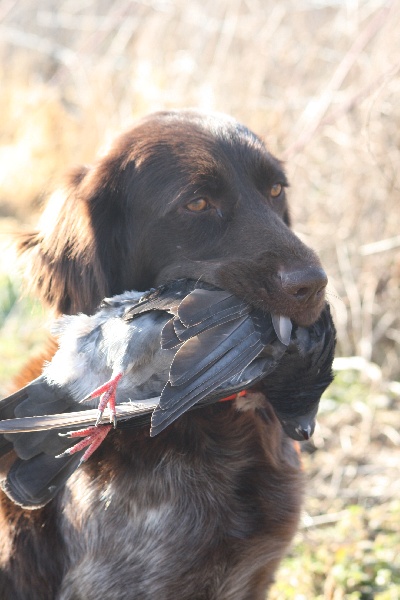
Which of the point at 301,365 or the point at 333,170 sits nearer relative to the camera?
the point at 301,365

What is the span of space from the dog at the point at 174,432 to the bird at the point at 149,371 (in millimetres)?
77

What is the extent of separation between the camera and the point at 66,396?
248cm

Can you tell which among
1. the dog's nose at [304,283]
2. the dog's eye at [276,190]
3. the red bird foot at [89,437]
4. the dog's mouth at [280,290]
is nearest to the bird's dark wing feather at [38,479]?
the red bird foot at [89,437]

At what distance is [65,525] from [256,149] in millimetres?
1469

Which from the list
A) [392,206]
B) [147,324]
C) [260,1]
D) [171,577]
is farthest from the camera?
[260,1]

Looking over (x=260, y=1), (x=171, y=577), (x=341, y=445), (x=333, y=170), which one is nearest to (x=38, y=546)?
(x=171, y=577)

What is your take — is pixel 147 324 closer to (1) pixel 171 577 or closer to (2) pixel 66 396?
(2) pixel 66 396

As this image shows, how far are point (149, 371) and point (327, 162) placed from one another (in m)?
3.74

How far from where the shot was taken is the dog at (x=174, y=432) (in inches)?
104

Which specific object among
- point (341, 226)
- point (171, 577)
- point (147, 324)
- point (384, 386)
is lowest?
point (384, 386)

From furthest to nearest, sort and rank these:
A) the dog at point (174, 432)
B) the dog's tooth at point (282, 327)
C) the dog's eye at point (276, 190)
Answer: the dog's eye at point (276, 190), the dog at point (174, 432), the dog's tooth at point (282, 327)

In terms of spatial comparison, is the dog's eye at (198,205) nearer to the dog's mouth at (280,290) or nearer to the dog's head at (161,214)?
the dog's head at (161,214)

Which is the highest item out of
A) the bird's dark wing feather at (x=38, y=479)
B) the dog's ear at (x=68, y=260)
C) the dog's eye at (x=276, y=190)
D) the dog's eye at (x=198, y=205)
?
the dog's eye at (x=198, y=205)

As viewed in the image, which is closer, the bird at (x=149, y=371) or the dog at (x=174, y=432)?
the bird at (x=149, y=371)
